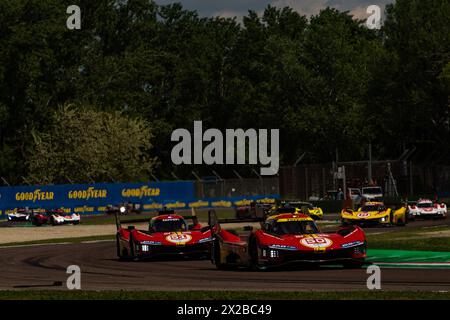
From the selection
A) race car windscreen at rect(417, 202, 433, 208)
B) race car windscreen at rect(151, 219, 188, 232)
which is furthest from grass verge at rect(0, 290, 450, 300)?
race car windscreen at rect(417, 202, 433, 208)

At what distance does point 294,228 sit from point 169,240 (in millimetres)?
5747

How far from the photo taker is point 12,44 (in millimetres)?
99438

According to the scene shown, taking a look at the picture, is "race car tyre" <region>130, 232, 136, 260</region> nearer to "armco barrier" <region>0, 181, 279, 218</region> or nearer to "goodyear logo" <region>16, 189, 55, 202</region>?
"armco barrier" <region>0, 181, 279, 218</region>

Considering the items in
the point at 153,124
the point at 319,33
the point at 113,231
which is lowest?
the point at 113,231

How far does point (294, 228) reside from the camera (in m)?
25.2

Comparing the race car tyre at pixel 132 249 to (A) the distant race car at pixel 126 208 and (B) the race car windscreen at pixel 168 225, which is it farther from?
(A) the distant race car at pixel 126 208

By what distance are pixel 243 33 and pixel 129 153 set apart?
33.3 meters

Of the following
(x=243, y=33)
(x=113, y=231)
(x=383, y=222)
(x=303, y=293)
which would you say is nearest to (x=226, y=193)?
(x=113, y=231)

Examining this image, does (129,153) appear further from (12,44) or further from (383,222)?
(383,222)

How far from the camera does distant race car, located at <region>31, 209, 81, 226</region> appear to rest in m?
68.2

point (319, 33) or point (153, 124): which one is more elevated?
point (319, 33)

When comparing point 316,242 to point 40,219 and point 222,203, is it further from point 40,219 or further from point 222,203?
point 222,203

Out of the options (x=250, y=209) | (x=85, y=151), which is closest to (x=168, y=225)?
(x=250, y=209)
